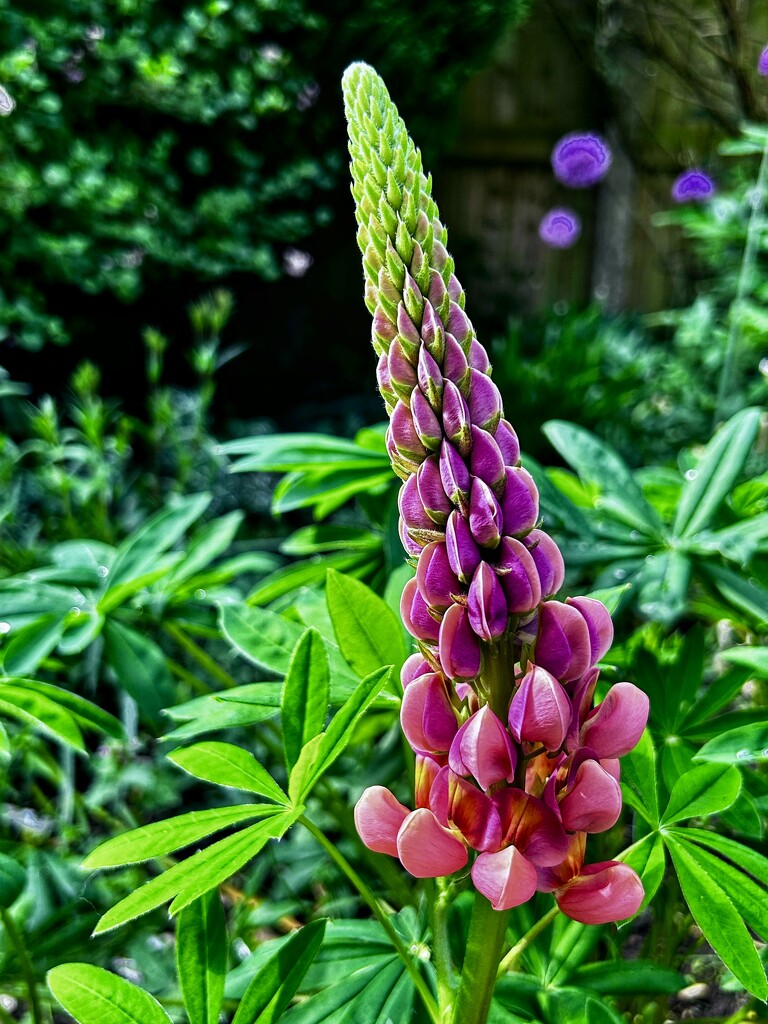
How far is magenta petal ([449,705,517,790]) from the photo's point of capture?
57 centimetres

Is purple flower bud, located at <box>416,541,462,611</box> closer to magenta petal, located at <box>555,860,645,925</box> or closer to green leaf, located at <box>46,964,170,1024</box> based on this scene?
magenta petal, located at <box>555,860,645,925</box>

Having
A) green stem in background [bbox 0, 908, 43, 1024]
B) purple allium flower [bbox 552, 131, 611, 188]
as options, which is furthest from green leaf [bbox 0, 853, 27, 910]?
purple allium flower [bbox 552, 131, 611, 188]

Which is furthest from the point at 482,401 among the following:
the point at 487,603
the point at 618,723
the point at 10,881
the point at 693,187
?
the point at 693,187

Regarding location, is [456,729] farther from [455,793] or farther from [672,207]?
[672,207]

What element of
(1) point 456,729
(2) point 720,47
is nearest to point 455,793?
(1) point 456,729

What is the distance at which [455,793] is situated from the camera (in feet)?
1.98

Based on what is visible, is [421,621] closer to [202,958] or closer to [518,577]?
[518,577]

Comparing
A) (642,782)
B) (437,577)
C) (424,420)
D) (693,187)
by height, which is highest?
(693,187)

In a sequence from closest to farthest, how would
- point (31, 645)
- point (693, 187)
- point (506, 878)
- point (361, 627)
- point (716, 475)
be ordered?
1. point (506, 878)
2. point (361, 627)
3. point (31, 645)
4. point (716, 475)
5. point (693, 187)

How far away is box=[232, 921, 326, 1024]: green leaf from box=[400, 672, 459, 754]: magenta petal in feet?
0.65

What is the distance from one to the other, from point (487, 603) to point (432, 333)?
179 millimetres

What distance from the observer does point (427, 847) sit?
0.58m

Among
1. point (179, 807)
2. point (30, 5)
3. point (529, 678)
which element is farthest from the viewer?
point (30, 5)

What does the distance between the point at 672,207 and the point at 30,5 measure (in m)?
4.17
